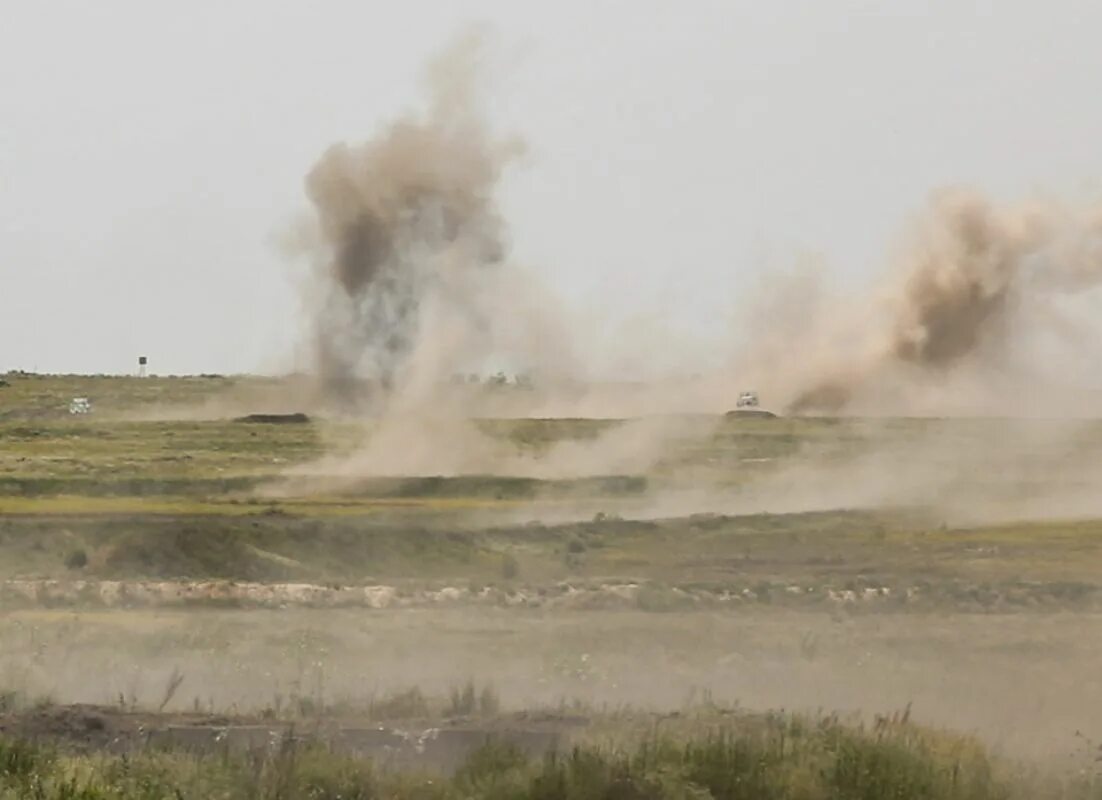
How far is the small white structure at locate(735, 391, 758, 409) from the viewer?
380 feet

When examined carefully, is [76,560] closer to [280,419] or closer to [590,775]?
[590,775]

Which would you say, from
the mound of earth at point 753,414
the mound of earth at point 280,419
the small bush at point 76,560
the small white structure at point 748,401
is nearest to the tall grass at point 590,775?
the small bush at point 76,560

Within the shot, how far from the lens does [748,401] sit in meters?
116

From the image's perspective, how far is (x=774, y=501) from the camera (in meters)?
72.0

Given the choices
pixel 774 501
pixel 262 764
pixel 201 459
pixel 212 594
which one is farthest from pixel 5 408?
pixel 262 764

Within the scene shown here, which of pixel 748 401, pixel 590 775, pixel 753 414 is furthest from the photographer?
pixel 748 401

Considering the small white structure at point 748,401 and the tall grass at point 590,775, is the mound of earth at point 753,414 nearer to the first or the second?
the small white structure at point 748,401

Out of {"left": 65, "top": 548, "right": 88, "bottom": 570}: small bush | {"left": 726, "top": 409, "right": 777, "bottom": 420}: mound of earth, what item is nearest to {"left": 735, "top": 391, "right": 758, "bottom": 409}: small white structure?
{"left": 726, "top": 409, "right": 777, "bottom": 420}: mound of earth

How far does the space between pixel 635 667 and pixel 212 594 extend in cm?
1463

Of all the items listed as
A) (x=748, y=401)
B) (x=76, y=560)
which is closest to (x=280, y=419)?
(x=748, y=401)

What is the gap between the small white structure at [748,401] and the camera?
380ft

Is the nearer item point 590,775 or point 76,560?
point 590,775

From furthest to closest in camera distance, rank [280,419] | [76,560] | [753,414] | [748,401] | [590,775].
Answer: [748,401], [753,414], [280,419], [76,560], [590,775]

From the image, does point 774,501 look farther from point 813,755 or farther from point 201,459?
point 813,755
